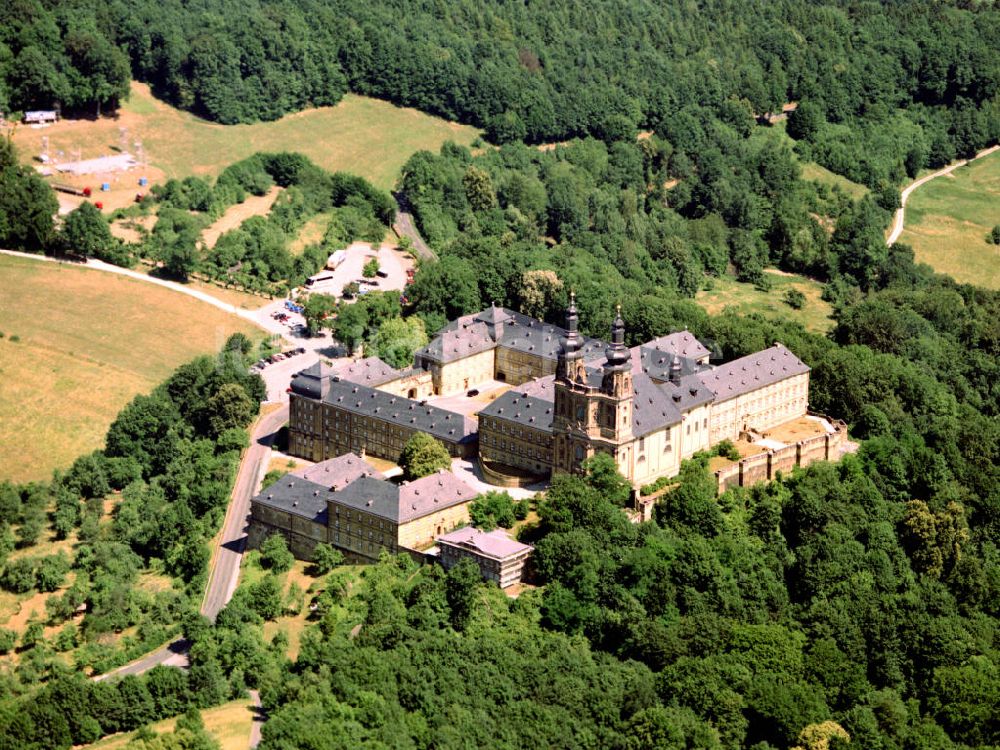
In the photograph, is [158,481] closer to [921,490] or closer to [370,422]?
[370,422]

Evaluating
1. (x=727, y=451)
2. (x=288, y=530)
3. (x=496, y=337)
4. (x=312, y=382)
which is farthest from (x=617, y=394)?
(x=496, y=337)

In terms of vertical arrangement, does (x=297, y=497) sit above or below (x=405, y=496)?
below

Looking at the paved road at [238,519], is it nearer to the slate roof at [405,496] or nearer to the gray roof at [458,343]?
the slate roof at [405,496]

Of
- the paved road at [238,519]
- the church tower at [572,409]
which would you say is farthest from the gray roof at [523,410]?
the paved road at [238,519]

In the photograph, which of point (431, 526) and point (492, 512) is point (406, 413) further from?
point (492, 512)

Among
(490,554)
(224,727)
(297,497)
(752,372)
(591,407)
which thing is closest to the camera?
(224,727)

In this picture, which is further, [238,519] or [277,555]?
[238,519]

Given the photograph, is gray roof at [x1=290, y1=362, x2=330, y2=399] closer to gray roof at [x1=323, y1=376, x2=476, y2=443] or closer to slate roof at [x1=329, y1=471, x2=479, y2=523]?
gray roof at [x1=323, y1=376, x2=476, y2=443]
